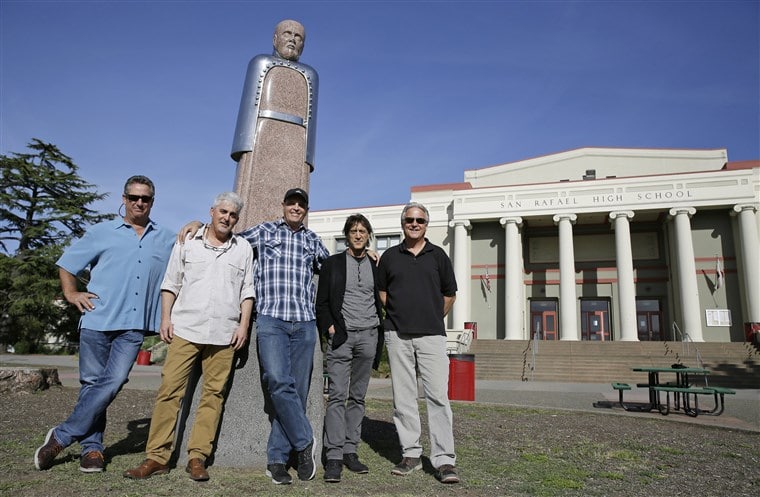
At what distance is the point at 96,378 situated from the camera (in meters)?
3.80

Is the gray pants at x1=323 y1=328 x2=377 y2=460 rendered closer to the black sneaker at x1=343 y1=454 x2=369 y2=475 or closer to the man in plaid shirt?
the black sneaker at x1=343 y1=454 x2=369 y2=475

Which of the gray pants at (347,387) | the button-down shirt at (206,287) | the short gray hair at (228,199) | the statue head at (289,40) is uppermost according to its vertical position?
the statue head at (289,40)

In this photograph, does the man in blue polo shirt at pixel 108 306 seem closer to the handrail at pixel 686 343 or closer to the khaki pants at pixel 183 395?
the khaki pants at pixel 183 395

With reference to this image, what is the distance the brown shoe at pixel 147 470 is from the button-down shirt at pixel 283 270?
1.24 meters

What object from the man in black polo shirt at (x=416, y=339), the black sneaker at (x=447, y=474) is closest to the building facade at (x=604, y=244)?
the man in black polo shirt at (x=416, y=339)

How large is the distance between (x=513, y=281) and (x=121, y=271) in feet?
99.2

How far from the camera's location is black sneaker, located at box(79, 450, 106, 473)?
3.59 m

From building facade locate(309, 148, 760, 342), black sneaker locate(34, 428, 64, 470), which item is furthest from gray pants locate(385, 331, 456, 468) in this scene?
building facade locate(309, 148, 760, 342)

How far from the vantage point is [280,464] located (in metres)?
3.64

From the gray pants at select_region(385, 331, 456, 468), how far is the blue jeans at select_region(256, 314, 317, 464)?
712 mm

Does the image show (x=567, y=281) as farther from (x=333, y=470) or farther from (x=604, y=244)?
(x=333, y=470)

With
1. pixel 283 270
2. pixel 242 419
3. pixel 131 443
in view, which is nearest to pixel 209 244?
pixel 283 270

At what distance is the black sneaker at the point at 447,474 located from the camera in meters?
3.68

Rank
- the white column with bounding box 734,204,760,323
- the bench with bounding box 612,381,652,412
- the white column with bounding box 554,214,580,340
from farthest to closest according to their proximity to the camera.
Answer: the white column with bounding box 554,214,580,340 < the white column with bounding box 734,204,760,323 < the bench with bounding box 612,381,652,412
